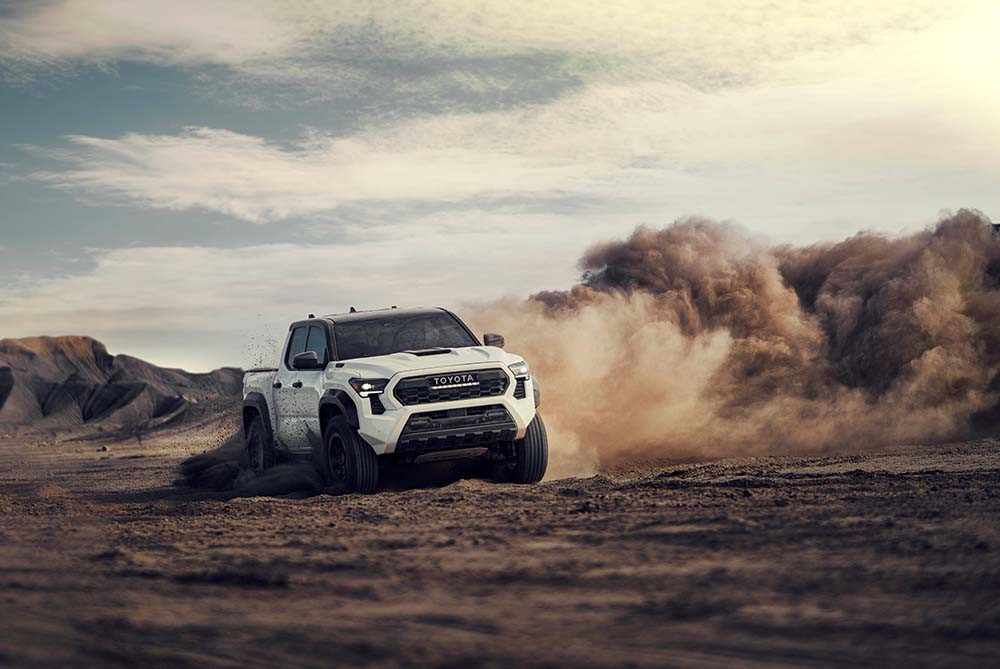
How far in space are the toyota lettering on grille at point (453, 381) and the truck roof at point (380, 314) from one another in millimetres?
1668

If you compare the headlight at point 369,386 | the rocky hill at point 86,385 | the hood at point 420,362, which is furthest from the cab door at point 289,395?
the rocky hill at point 86,385

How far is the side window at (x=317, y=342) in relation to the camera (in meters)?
12.2

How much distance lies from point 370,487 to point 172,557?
3890 mm

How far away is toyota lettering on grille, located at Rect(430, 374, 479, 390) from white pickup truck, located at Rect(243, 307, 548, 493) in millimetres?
10

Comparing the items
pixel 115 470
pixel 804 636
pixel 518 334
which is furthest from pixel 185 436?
pixel 804 636

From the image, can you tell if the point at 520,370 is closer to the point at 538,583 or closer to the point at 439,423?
the point at 439,423

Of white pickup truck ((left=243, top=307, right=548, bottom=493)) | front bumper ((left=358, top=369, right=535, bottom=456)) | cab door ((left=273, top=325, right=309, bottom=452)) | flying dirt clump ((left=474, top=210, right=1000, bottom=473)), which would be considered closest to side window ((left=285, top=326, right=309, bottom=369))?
cab door ((left=273, top=325, right=309, bottom=452))

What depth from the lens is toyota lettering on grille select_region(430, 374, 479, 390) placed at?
11.0 meters

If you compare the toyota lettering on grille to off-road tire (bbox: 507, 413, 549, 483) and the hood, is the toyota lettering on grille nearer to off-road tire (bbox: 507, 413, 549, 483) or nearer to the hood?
the hood

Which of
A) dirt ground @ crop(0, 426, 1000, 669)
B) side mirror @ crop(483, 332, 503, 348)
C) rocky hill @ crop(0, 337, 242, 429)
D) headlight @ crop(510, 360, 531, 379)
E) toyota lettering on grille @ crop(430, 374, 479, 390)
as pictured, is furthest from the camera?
rocky hill @ crop(0, 337, 242, 429)

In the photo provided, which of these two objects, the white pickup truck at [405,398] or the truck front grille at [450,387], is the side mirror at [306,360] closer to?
the white pickup truck at [405,398]

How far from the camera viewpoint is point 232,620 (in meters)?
5.36

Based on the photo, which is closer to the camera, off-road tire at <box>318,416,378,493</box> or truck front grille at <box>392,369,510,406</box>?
truck front grille at <box>392,369,510,406</box>

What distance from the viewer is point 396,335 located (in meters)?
12.2
